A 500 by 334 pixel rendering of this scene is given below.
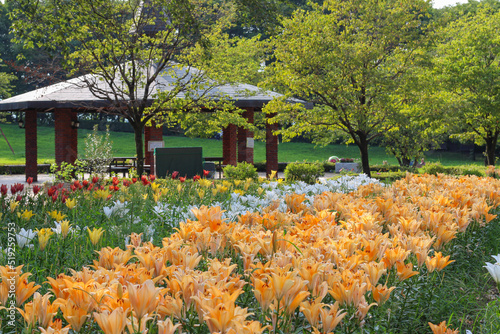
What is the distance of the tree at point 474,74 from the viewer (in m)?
18.6

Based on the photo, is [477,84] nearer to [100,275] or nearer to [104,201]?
[104,201]

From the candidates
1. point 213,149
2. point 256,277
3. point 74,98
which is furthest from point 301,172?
point 213,149

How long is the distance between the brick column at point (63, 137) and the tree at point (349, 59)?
8251 mm

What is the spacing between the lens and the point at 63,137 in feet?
57.2

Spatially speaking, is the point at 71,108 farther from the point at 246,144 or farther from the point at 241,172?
the point at 241,172

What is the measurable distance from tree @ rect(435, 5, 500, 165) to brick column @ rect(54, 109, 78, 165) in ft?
50.4

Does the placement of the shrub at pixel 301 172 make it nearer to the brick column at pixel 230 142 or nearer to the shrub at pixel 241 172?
the shrub at pixel 241 172

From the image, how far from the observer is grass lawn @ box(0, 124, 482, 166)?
38.0 metres

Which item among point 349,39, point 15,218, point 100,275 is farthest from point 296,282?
point 349,39

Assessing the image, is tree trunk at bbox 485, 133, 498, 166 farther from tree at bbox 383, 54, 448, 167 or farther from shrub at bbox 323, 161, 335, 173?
shrub at bbox 323, 161, 335, 173

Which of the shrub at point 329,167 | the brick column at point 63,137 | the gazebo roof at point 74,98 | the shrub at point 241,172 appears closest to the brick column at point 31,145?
the gazebo roof at point 74,98

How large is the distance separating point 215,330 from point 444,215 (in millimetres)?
2172

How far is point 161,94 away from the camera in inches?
456

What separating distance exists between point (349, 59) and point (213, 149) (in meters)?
28.8
